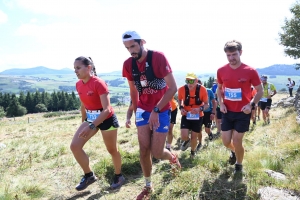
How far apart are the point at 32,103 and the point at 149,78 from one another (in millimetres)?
92335

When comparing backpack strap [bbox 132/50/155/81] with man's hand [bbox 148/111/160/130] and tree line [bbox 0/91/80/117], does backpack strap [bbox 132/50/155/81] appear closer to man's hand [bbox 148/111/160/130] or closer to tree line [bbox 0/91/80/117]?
man's hand [bbox 148/111/160/130]

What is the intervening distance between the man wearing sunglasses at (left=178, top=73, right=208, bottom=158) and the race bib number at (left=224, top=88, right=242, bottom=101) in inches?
63.4

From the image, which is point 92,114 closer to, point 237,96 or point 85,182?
point 85,182

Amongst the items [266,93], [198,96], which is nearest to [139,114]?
[198,96]

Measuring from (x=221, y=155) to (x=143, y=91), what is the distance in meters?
2.78

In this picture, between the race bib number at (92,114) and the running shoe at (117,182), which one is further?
the running shoe at (117,182)

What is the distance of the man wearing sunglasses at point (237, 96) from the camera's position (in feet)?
15.2

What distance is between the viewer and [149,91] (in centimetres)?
414

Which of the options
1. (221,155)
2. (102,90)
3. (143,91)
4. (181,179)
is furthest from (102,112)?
(221,155)

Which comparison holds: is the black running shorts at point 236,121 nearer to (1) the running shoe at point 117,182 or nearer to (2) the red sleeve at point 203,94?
(2) the red sleeve at point 203,94

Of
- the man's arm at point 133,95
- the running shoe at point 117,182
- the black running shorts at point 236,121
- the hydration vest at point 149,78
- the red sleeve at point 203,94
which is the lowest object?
the running shoe at point 117,182

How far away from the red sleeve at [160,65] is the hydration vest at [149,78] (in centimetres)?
6

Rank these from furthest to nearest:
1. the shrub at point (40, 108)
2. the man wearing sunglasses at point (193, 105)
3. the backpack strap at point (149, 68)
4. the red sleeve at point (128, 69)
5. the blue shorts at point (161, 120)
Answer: the shrub at point (40, 108) < the man wearing sunglasses at point (193, 105) < the red sleeve at point (128, 69) < the blue shorts at point (161, 120) < the backpack strap at point (149, 68)

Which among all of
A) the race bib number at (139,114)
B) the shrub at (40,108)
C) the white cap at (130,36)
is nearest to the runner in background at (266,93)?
the race bib number at (139,114)
